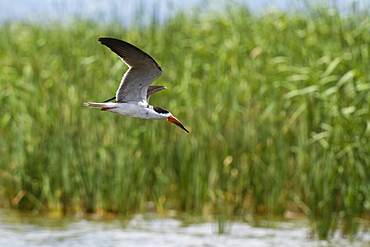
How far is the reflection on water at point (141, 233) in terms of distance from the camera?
7.46 meters

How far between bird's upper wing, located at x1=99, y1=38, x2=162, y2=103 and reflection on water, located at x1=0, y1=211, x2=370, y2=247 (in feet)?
8.47

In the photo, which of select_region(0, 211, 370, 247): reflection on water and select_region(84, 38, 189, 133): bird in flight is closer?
select_region(84, 38, 189, 133): bird in flight

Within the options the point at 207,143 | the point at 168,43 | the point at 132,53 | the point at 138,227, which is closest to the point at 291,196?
the point at 207,143

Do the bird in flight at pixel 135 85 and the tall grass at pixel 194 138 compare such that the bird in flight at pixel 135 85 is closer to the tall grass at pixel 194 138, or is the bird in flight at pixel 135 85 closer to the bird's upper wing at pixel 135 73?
the bird's upper wing at pixel 135 73

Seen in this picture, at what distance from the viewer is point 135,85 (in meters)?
5.23

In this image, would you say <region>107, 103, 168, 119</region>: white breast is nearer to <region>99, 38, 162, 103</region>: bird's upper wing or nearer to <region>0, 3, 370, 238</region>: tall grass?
<region>99, 38, 162, 103</region>: bird's upper wing

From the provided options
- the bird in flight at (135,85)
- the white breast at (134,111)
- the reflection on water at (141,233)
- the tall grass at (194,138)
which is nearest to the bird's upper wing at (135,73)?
the bird in flight at (135,85)

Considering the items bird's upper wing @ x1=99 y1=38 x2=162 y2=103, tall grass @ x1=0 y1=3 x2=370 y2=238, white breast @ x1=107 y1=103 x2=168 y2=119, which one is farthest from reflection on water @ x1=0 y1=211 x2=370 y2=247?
white breast @ x1=107 y1=103 x2=168 y2=119

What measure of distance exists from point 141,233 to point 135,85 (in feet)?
9.56

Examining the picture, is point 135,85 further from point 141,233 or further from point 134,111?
point 141,233

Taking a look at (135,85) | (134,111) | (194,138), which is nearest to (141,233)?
(194,138)

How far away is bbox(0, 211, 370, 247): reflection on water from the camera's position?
24.5 feet

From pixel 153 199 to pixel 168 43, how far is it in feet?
7.45

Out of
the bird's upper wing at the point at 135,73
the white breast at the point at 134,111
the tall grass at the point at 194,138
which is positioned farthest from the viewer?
the tall grass at the point at 194,138
